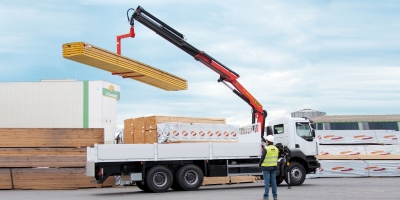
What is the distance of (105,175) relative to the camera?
16.2 m

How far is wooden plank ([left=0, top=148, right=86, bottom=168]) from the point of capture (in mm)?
19547

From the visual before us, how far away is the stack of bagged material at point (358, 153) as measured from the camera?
2702 cm

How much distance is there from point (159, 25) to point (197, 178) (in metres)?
6.21

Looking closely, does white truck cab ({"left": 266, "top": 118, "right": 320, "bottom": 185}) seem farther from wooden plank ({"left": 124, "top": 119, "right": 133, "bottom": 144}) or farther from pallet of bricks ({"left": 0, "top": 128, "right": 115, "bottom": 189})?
pallet of bricks ({"left": 0, "top": 128, "right": 115, "bottom": 189})

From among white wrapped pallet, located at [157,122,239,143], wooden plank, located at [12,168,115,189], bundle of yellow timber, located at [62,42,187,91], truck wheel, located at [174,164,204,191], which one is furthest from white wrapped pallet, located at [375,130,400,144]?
wooden plank, located at [12,168,115,189]

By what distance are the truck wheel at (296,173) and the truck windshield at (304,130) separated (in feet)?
3.91

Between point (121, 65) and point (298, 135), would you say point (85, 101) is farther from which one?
point (121, 65)

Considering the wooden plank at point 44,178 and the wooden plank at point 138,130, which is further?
the wooden plank at point 138,130

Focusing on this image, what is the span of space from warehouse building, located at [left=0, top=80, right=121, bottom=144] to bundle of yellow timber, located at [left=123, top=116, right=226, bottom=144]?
3359cm

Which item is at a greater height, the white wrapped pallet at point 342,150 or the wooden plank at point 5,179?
the white wrapped pallet at point 342,150

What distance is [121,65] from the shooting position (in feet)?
53.4

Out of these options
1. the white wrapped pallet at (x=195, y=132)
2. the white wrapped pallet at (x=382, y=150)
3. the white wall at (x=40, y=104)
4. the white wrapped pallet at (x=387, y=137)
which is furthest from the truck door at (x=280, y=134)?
the white wall at (x=40, y=104)

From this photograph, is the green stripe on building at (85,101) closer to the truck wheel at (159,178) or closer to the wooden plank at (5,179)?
the wooden plank at (5,179)

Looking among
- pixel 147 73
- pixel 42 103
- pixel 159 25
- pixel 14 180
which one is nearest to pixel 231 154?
pixel 147 73
